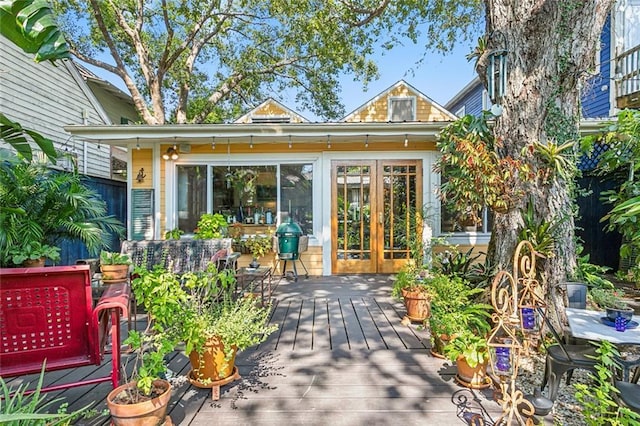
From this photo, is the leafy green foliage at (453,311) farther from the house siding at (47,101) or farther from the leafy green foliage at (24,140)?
the house siding at (47,101)

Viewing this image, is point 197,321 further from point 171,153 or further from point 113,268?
point 171,153

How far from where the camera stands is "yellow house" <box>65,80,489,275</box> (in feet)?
20.1

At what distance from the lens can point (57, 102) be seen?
7.92m


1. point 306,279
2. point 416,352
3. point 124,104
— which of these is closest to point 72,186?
point 306,279

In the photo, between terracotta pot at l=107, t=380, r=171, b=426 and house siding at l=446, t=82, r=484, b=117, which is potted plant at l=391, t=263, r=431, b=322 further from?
house siding at l=446, t=82, r=484, b=117

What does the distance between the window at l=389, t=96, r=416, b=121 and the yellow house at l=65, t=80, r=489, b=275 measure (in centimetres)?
420

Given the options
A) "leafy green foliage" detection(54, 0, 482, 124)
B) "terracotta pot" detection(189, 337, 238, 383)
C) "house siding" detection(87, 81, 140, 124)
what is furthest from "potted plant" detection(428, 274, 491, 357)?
"house siding" detection(87, 81, 140, 124)

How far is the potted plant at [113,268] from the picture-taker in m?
3.30

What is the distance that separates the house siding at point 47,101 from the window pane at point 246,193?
2580 mm

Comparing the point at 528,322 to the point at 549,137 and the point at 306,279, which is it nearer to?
the point at 549,137

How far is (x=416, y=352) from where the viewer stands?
288 centimetres

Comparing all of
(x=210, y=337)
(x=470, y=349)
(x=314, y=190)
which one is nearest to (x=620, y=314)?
(x=470, y=349)

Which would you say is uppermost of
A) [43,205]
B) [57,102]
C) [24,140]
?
[57,102]

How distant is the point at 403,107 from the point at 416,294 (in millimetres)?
7620
